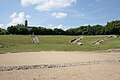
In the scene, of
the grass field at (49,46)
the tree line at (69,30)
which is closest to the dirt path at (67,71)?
the grass field at (49,46)

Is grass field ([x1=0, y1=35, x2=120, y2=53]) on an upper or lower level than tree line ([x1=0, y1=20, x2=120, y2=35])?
lower

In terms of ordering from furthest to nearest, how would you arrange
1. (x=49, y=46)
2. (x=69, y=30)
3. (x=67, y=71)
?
1. (x=69, y=30)
2. (x=49, y=46)
3. (x=67, y=71)

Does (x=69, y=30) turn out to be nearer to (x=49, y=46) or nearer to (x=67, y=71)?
(x=49, y=46)

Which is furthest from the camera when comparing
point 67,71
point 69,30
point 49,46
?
point 69,30

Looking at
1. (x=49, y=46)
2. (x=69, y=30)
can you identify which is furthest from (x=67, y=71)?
(x=69, y=30)

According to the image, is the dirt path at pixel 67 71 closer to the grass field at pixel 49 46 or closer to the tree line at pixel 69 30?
the grass field at pixel 49 46

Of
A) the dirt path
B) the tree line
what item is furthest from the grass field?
the tree line

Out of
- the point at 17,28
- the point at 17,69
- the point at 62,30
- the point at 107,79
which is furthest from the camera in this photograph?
the point at 62,30

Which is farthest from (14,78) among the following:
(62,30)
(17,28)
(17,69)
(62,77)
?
(62,30)

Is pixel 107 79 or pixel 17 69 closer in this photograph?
pixel 107 79

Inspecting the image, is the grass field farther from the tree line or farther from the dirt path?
the tree line

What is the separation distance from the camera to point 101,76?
53.4ft

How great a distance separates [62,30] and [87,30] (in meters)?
17.0

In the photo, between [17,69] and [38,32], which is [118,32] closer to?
[38,32]
